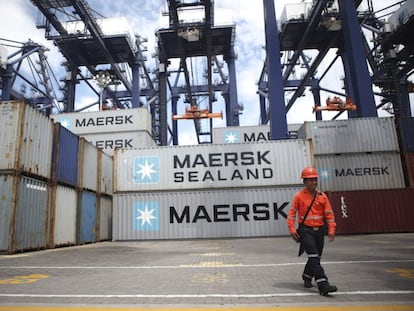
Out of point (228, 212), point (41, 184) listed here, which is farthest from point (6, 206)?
point (228, 212)

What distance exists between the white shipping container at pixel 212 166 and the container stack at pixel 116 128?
8105 millimetres

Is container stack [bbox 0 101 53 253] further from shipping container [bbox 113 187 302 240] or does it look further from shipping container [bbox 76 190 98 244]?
shipping container [bbox 113 187 302 240]

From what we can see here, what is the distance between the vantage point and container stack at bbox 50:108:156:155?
2502cm

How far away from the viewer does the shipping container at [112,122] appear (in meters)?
25.3

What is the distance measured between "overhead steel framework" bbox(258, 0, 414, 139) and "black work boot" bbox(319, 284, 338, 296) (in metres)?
17.3

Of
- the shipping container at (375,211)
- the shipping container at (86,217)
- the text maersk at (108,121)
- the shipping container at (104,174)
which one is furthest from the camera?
the text maersk at (108,121)

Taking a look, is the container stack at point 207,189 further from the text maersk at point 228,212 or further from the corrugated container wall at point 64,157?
the corrugated container wall at point 64,157

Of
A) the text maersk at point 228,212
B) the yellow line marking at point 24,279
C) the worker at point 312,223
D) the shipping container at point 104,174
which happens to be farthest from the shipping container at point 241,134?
the worker at point 312,223

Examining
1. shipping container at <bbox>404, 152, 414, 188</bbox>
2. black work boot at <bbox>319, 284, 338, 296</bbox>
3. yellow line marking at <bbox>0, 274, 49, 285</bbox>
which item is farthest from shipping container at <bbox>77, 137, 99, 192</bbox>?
shipping container at <bbox>404, 152, 414, 188</bbox>

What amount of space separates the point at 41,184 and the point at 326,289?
11.5m

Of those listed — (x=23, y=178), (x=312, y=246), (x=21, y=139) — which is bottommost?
(x=312, y=246)

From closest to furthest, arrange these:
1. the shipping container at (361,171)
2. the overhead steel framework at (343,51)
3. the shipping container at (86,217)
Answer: the shipping container at (86,217)
the shipping container at (361,171)
the overhead steel framework at (343,51)

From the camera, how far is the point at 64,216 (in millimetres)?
13633

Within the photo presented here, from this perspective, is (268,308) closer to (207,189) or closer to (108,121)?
(207,189)
